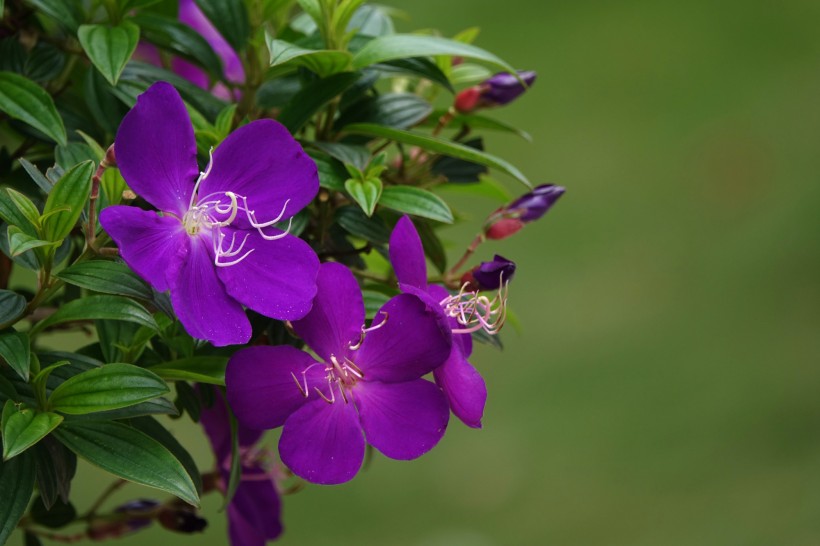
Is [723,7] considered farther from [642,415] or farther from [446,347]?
[446,347]

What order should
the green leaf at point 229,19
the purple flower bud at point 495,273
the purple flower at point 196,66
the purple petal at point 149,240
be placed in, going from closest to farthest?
the purple petal at point 149,240
the purple flower bud at point 495,273
the green leaf at point 229,19
the purple flower at point 196,66

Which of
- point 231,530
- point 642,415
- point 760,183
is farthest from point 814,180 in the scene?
Answer: point 231,530

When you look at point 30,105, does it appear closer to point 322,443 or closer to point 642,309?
point 322,443

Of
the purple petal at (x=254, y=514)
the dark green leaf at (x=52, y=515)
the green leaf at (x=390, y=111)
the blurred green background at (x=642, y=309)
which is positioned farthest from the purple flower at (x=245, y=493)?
the blurred green background at (x=642, y=309)

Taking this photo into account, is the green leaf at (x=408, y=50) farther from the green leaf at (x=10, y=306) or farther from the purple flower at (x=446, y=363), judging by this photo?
the green leaf at (x=10, y=306)

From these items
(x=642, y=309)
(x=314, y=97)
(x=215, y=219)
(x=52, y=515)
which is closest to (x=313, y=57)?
(x=314, y=97)

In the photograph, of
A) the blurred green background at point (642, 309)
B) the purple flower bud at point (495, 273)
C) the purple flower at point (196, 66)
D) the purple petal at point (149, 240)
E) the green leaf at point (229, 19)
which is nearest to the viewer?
the purple petal at point (149, 240)
